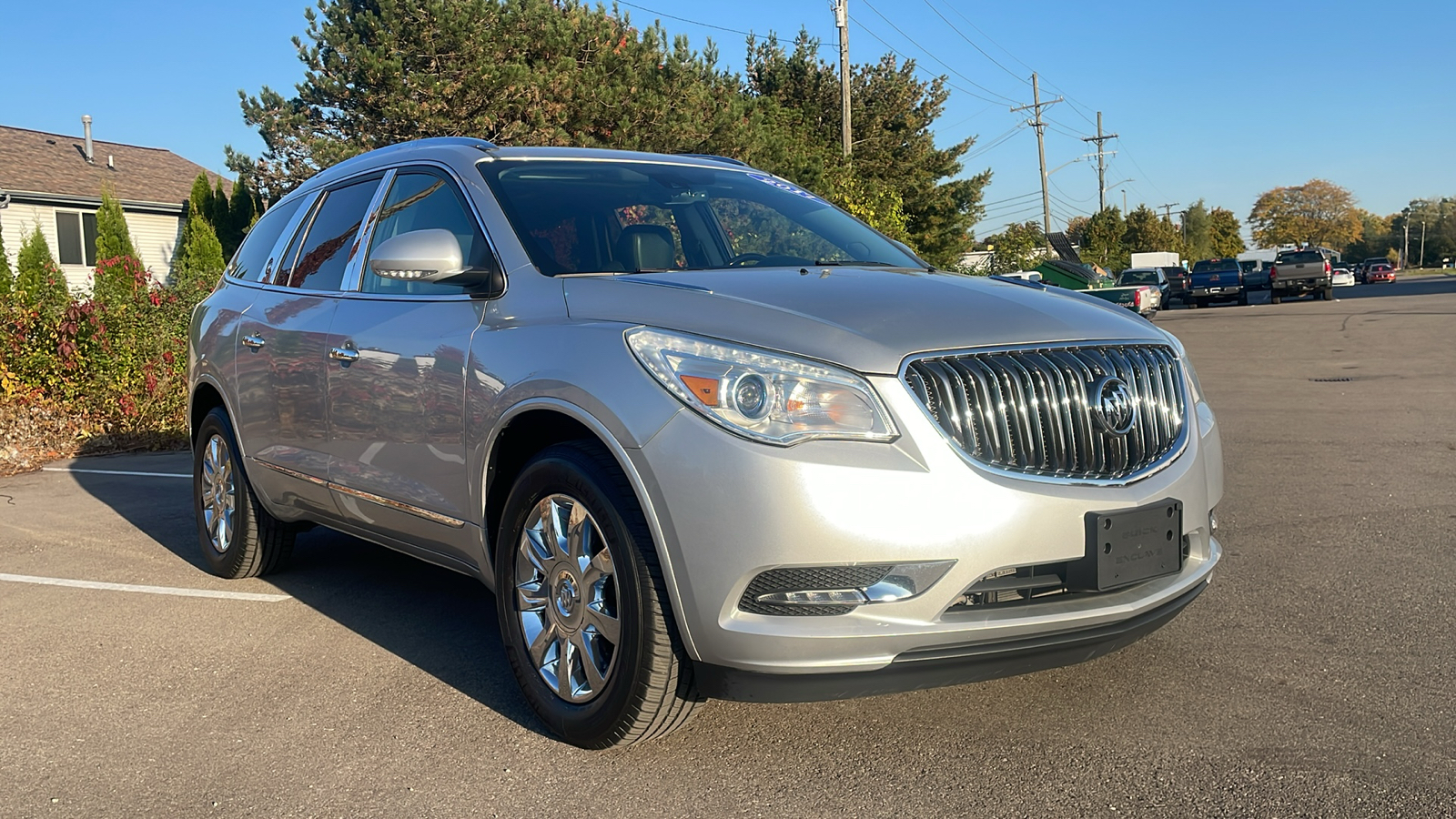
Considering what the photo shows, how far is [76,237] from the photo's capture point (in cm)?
3119

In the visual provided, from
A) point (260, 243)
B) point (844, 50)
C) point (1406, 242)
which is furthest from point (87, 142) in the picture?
point (1406, 242)

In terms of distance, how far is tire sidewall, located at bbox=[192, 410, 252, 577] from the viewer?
5.52 metres

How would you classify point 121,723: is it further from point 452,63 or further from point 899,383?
point 452,63

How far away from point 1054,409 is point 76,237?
109 feet

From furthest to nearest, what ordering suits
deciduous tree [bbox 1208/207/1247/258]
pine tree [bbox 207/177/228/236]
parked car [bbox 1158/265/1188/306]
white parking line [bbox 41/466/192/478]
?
deciduous tree [bbox 1208/207/1247/258] < parked car [bbox 1158/265/1188/306] < pine tree [bbox 207/177/228/236] < white parking line [bbox 41/466/192/478]

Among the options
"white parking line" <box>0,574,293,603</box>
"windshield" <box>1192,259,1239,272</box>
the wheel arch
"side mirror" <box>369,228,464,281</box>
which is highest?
"windshield" <box>1192,259,1239,272</box>

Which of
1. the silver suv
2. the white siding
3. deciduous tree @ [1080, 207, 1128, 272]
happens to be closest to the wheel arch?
the silver suv

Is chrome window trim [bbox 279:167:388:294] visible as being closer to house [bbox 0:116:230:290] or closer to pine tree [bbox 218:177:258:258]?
pine tree [bbox 218:177:258:258]

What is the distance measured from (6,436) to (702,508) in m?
10.0

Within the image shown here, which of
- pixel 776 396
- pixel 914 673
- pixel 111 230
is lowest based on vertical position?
pixel 914 673

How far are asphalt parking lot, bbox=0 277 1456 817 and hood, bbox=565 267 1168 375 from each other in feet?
3.60

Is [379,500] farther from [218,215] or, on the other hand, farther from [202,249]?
[218,215]

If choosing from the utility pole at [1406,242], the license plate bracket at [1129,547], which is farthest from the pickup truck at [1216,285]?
the utility pole at [1406,242]

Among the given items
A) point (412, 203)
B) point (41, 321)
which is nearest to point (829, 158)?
point (41, 321)
